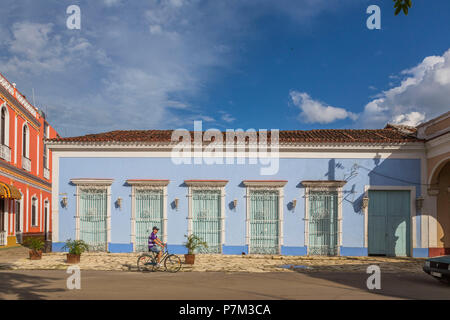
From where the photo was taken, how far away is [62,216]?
49.6ft

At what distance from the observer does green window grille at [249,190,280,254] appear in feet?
48.9

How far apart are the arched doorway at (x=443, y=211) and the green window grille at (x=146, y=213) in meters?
11.3

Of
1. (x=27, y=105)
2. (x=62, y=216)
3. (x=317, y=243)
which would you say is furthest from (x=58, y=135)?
(x=317, y=243)

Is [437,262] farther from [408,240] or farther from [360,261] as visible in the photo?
[408,240]

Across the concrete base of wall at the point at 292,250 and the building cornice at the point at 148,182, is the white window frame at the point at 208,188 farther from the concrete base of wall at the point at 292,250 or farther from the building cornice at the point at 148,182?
the concrete base of wall at the point at 292,250

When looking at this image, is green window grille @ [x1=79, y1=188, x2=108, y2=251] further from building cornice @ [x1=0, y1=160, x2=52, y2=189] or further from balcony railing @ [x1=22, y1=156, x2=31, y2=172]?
balcony railing @ [x1=22, y1=156, x2=31, y2=172]

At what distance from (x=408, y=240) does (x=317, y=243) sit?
3.81 meters

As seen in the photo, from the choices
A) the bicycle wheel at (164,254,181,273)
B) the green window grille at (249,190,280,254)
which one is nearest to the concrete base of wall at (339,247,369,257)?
the green window grille at (249,190,280,254)

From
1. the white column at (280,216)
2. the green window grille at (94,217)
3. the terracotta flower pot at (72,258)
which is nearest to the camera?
the terracotta flower pot at (72,258)

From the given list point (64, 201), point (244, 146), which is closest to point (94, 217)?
point (64, 201)

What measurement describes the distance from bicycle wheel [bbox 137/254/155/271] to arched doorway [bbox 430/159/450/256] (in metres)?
11.4

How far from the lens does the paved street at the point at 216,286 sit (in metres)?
7.74

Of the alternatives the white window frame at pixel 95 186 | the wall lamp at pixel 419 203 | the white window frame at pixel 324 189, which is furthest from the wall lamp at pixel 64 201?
the wall lamp at pixel 419 203

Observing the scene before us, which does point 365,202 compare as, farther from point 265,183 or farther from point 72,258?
point 72,258
